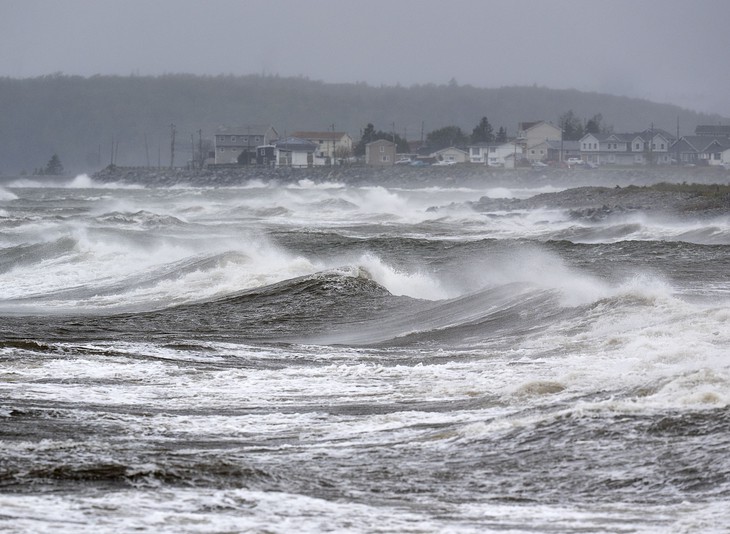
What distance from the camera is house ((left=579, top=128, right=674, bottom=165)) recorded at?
137 m

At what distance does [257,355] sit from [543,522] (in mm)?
6854

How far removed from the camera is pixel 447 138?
164 meters

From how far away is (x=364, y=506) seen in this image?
6488 millimetres

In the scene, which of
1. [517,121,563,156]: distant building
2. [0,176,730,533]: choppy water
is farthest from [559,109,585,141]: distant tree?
[0,176,730,533]: choppy water

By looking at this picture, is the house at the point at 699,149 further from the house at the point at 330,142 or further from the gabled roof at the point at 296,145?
the house at the point at 330,142

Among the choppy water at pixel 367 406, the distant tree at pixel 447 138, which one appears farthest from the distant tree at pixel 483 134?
the choppy water at pixel 367 406

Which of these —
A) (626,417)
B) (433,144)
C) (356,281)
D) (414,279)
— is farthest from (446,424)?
(433,144)

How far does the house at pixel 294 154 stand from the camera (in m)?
147

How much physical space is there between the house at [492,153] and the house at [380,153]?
11.2 meters

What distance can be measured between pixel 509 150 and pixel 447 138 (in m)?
19.2

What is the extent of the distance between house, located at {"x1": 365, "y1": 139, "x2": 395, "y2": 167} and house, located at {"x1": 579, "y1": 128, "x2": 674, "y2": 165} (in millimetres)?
Answer: 26434

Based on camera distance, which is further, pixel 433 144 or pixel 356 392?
pixel 433 144

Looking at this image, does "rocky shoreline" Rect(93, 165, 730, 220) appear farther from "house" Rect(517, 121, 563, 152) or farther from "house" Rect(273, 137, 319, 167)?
"house" Rect(517, 121, 563, 152)

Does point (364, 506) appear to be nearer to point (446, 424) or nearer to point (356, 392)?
point (446, 424)
